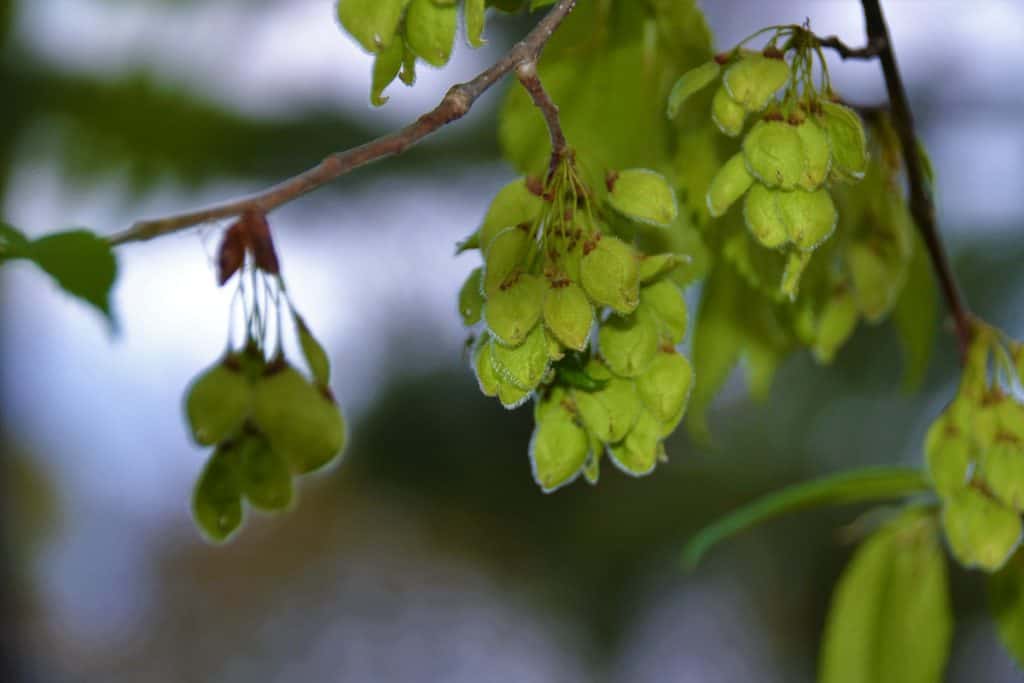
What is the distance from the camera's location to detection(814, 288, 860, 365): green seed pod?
0.87 m

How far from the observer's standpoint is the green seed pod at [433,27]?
52 centimetres

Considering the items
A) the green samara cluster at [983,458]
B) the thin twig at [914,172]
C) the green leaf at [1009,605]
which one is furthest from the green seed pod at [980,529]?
the green leaf at [1009,605]

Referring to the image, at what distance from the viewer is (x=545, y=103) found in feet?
1.80

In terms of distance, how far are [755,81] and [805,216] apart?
0.08 meters

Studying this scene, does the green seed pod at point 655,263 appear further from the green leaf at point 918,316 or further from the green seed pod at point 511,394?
the green leaf at point 918,316

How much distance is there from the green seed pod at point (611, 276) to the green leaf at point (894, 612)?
0.63m

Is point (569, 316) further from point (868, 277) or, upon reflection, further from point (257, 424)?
point (868, 277)

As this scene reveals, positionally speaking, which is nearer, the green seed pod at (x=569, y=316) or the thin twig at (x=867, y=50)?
the green seed pod at (x=569, y=316)

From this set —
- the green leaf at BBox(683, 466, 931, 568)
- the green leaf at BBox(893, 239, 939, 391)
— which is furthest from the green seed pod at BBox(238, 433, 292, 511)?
the green leaf at BBox(893, 239, 939, 391)

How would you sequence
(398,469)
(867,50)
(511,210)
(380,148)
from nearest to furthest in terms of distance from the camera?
(380,148)
(511,210)
(867,50)
(398,469)

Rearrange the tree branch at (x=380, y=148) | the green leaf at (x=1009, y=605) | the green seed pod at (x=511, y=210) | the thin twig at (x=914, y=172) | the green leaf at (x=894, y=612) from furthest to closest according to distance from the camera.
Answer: the green leaf at (x=894, y=612) < the green leaf at (x=1009, y=605) < the thin twig at (x=914, y=172) < the green seed pod at (x=511, y=210) < the tree branch at (x=380, y=148)

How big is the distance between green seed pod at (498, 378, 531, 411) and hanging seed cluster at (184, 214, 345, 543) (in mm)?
129

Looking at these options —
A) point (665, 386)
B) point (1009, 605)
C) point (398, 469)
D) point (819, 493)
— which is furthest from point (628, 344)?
point (398, 469)

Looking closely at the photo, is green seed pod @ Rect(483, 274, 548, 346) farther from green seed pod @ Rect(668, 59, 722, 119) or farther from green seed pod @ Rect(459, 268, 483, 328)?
green seed pod @ Rect(668, 59, 722, 119)
